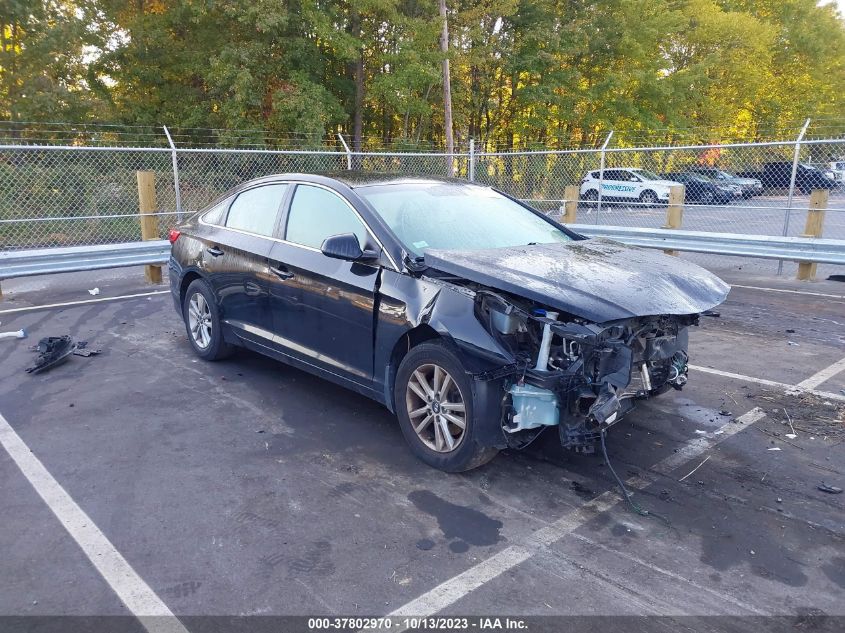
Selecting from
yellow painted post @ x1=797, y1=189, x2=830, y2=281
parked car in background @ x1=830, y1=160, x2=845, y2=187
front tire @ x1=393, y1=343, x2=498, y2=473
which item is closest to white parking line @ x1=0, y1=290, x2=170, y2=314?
front tire @ x1=393, y1=343, x2=498, y2=473

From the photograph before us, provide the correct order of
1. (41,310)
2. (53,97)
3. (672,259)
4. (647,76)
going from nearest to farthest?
(672,259), (41,310), (53,97), (647,76)

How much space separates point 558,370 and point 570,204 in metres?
9.72

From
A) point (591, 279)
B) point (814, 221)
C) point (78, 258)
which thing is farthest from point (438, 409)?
point (814, 221)

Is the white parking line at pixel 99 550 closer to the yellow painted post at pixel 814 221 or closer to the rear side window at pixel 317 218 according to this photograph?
the rear side window at pixel 317 218

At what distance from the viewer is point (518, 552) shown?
318 cm

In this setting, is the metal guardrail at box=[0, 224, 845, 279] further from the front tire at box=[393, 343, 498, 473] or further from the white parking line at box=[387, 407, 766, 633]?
the front tire at box=[393, 343, 498, 473]

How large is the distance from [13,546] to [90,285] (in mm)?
7583

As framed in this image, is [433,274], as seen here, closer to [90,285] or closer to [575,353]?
[575,353]

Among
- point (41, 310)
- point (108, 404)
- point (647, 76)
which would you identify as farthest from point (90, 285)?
point (647, 76)

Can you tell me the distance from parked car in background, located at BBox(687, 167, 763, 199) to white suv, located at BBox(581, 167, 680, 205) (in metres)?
0.77

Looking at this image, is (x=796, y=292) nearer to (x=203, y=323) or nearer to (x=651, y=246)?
(x=651, y=246)

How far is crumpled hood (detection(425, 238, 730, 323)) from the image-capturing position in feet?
11.3

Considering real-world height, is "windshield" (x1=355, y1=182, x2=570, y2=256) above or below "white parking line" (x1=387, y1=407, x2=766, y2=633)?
above

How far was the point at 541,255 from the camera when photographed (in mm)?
Result: 4250
